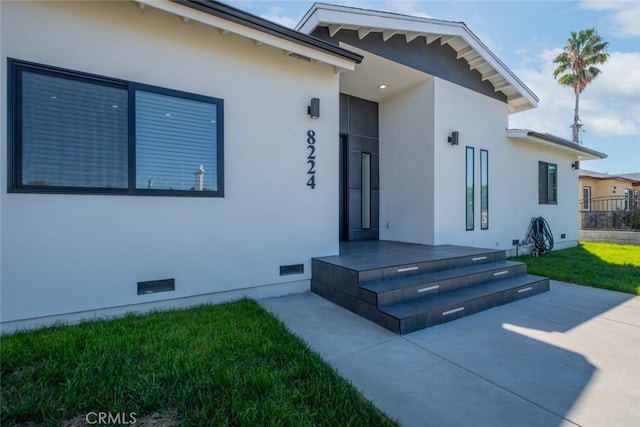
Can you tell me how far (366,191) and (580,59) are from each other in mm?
19364

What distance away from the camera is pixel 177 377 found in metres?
2.34

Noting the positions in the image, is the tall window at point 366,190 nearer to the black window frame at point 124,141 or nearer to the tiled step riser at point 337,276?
the tiled step riser at point 337,276

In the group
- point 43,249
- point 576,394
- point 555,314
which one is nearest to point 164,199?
point 43,249

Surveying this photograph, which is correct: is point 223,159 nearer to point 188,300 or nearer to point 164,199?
point 164,199

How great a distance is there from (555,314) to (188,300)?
5.23 m

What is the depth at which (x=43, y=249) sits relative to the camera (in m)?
3.27

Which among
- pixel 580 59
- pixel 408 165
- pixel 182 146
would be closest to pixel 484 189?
pixel 408 165

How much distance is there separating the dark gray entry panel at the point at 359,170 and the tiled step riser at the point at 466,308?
3802 mm

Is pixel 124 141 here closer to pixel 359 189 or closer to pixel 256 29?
pixel 256 29

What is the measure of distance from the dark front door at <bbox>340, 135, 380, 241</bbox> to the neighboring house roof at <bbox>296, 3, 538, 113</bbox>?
2.62 metres

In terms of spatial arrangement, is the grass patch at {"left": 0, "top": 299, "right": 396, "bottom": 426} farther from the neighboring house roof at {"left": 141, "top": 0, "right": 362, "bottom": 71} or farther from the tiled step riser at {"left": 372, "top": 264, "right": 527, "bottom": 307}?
the neighboring house roof at {"left": 141, "top": 0, "right": 362, "bottom": 71}

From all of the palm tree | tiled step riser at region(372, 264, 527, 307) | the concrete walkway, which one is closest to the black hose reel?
tiled step riser at region(372, 264, 527, 307)

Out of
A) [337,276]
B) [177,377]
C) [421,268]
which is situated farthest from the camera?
[421,268]

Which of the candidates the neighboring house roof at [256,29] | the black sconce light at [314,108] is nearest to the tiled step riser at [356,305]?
the black sconce light at [314,108]
